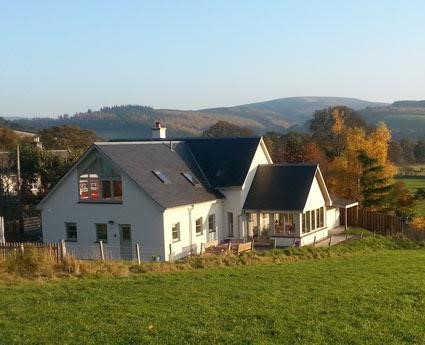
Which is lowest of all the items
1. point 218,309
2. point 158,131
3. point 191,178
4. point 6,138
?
point 218,309

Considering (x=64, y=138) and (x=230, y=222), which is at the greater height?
(x=64, y=138)

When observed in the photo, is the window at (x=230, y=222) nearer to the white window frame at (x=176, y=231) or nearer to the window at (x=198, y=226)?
the window at (x=198, y=226)

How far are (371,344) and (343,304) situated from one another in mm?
3089

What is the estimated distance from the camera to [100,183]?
29.1 m

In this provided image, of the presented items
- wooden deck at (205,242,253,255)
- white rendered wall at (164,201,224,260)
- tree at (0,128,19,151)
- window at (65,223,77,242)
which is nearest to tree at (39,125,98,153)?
tree at (0,128,19,151)

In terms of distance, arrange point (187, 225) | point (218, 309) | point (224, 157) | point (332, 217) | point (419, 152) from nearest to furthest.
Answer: point (218, 309), point (187, 225), point (224, 157), point (332, 217), point (419, 152)

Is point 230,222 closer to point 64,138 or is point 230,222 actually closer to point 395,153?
point 64,138

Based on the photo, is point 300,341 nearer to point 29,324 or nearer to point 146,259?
point 29,324

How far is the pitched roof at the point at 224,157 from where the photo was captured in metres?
33.2

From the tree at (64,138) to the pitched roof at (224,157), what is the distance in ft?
103

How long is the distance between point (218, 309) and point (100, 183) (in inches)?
720

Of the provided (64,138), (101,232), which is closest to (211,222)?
(101,232)

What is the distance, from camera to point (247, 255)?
22844mm

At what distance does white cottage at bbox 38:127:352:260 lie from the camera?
92.1ft
